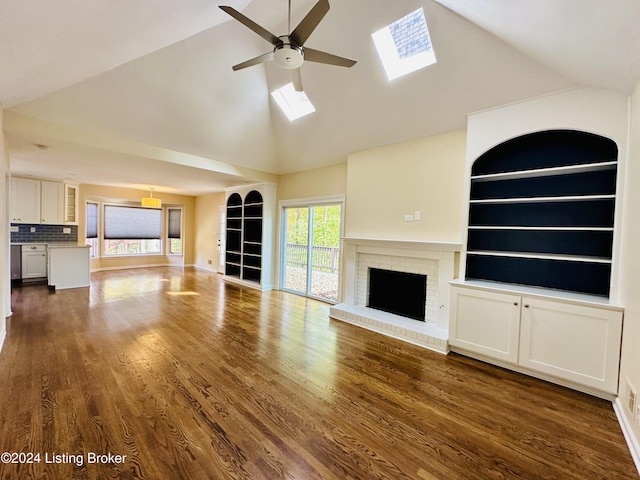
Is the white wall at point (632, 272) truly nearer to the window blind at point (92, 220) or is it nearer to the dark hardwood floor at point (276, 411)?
the dark hardwood floor at point (276, 411)

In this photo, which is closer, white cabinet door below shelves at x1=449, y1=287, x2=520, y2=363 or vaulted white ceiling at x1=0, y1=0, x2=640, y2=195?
vaulted white ceiling at x1=0, y1=0, x2=640, y2=195

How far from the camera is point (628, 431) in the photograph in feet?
6.29

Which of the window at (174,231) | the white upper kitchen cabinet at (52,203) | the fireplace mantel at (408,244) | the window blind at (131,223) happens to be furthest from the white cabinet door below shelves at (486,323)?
the window blind at (131,223)

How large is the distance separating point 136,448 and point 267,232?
4873mm

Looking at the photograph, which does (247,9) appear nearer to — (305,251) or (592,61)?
(592,61)

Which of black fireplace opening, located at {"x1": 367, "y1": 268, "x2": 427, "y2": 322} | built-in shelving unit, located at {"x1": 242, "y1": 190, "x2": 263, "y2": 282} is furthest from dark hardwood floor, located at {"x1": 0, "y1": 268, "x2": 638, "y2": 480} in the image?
built-in shelving unit, located at {"x1": 242, "y1": 190, "x2": 263, "y2": 282}

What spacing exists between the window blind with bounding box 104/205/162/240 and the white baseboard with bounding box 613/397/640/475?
10620 millimetres

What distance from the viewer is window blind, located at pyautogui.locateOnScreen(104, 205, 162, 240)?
824 centimetres

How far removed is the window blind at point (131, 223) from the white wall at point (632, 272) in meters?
10.6

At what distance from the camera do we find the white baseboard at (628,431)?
5.66 ft

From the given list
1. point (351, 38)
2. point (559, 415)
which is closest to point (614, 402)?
point (559, 415)

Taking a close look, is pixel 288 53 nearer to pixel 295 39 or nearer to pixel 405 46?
pixel 295 39

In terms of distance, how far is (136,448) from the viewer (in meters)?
1.70

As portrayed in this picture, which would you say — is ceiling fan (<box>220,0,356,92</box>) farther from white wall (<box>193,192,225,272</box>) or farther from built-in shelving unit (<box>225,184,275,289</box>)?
white wall (<box>193,192,225,272</box>)
